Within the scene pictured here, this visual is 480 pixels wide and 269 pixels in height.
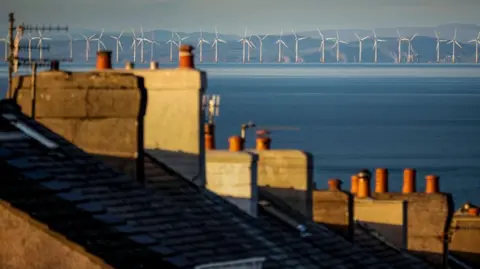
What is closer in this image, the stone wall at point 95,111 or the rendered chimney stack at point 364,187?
the stone wall at point 95,111

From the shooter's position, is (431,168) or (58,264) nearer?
(58,264)

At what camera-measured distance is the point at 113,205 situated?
13008 mm

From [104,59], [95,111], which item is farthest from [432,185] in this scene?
[95,111]

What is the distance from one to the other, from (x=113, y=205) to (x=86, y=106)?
3.14 m

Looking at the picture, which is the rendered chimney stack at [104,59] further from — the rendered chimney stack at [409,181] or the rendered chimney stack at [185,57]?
the rendered chimney stack at [409,181]

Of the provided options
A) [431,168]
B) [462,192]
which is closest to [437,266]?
[462,192]

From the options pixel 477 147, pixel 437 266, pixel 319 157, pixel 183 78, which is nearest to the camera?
pixel 183 78

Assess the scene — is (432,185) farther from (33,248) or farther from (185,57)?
(33,248)

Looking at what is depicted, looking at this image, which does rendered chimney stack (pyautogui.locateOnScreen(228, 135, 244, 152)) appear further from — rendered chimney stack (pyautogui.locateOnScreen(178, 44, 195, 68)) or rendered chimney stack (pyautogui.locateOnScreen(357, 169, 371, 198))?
rendered chimney stack (pyautogui.locateOnScreen(357, 169, 371, 198))

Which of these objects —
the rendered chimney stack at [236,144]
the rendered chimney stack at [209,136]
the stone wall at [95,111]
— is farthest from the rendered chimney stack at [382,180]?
the stone wall at [95,111]

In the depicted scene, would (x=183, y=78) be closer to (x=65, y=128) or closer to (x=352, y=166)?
(x=65, y=128)

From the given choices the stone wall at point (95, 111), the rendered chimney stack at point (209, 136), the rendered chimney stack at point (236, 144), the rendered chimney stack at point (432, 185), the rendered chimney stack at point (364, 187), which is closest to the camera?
the stone wall at point (95, 111)

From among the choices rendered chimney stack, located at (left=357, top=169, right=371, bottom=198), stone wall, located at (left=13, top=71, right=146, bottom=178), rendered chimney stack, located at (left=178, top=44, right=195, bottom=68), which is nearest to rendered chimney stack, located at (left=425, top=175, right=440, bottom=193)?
rendered chimney stack, located at (left=357, top=169, right=371, bottom=198)

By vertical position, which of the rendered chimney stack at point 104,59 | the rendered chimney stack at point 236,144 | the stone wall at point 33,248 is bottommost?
the stone wall at point 33,248
